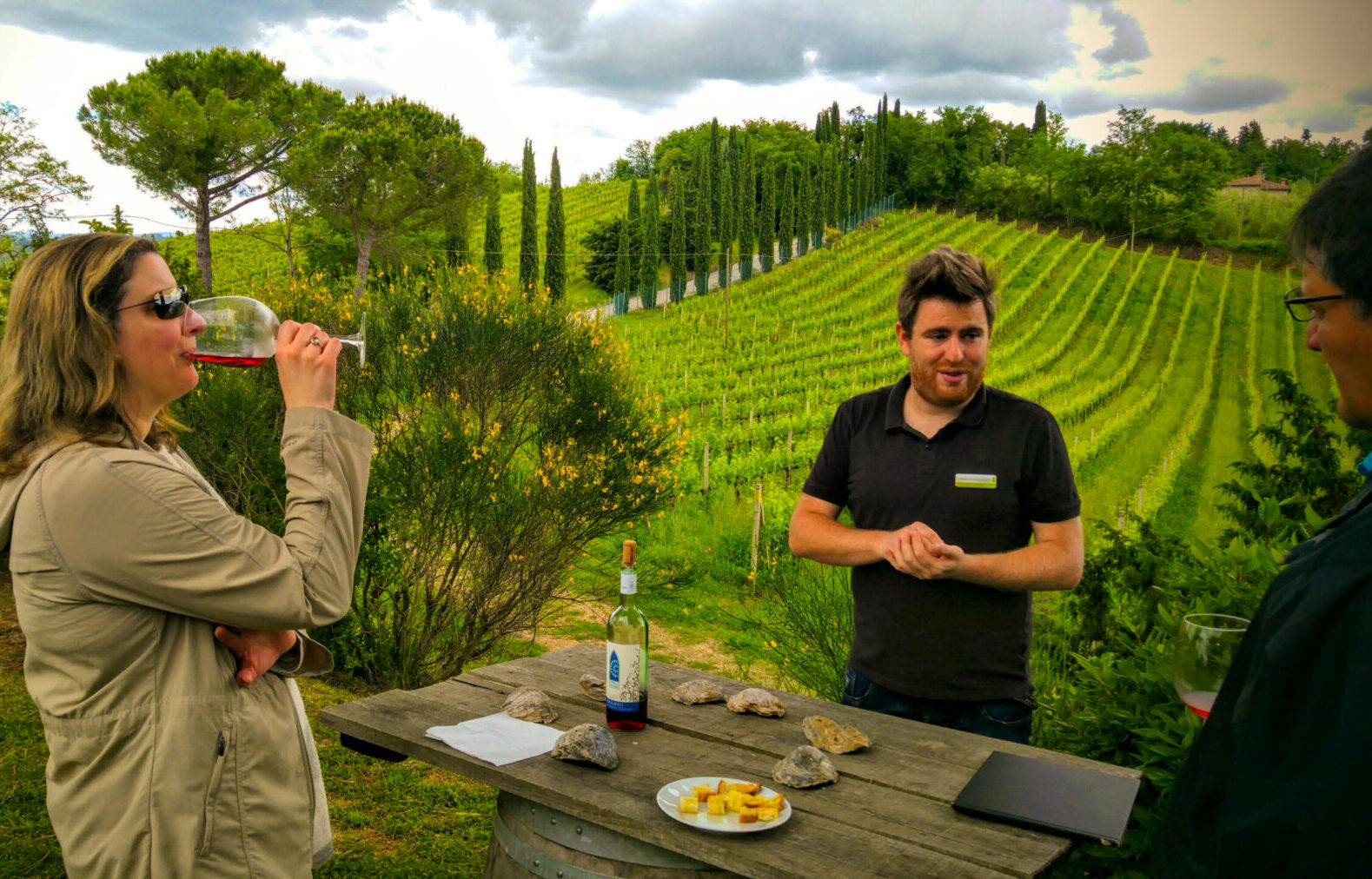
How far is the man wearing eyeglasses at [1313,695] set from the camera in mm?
778

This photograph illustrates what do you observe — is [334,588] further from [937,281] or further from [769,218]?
[769,218]

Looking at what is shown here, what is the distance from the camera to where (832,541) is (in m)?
2.67

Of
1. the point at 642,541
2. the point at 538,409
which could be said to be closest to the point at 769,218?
the point at 642,541

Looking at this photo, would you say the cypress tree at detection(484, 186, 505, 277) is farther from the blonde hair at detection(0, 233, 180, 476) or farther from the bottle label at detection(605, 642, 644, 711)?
the blonde hair at detection(0, 233, 180, 476)

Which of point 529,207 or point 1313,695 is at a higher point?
point 529,207

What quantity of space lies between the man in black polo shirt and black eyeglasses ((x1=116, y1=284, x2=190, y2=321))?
5.18 feet

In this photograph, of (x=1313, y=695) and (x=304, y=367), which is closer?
(x=1313, y=695)

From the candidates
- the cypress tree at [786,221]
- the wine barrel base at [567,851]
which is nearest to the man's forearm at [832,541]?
Result: the wine barrel base at [567,851]

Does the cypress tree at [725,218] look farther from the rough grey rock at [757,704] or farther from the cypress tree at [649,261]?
the rough grey rock at [757,704]

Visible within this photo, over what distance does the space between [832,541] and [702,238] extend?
3923cm

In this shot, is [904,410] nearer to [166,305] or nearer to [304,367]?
[304,367]

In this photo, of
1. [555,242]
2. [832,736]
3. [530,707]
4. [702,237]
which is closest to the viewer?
[832,736]

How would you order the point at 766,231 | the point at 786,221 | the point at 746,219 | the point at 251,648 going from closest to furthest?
the point at 251,648 < the point at 746,219 < the point at 766,231 < the point at 786,221

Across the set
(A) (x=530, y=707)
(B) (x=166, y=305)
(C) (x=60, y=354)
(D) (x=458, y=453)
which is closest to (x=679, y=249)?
(D) (x=458, y=453)
